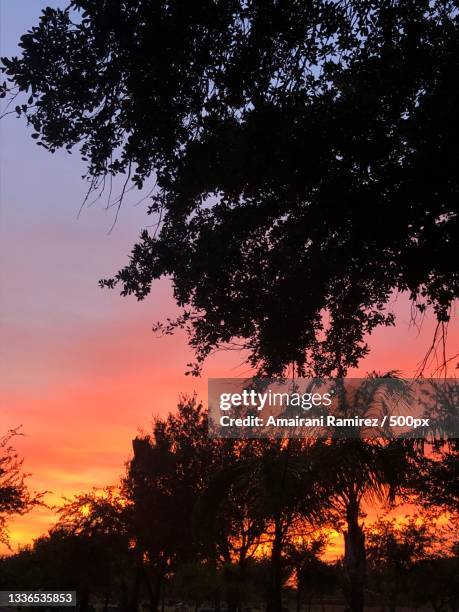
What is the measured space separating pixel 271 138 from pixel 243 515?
71.6ft

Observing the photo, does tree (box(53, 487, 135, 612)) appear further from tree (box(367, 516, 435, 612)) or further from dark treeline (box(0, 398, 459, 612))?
tree (box(367, 516, 435, 612))

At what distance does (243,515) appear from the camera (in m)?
27.6

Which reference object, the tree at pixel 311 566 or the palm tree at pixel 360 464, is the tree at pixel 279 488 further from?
the tree at pixel 311 566

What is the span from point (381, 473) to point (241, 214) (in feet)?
25.8

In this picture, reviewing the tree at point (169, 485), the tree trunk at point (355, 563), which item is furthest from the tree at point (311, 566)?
the tree trunk at point (355, 563)

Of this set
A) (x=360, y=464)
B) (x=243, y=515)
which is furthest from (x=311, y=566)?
(x=360, y=464)

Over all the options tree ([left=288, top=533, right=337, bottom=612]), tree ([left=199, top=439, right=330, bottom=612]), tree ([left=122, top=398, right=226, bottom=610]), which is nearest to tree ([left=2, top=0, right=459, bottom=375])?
Answer: tree ([left=199, top=439, right=330, bottom=612])

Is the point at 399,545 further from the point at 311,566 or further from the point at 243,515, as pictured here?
the point at 243,515

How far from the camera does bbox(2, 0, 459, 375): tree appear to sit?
8273mm

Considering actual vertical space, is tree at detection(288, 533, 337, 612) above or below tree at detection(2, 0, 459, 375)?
below

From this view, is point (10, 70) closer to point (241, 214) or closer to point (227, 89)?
point (227, 89)

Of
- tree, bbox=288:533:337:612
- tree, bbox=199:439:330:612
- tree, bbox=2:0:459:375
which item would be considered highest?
tree, bbox=2:0:459:375

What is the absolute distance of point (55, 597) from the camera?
4978 cm

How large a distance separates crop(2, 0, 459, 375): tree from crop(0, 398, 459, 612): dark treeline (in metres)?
2.98
